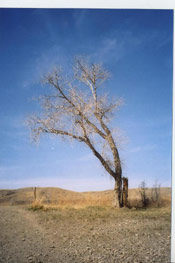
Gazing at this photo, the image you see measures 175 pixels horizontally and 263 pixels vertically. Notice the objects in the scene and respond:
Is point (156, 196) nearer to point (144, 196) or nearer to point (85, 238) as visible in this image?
point (144, 196)

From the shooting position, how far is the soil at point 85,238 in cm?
307

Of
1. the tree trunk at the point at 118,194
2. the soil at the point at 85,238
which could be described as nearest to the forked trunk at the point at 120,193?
the tree trunk at the point at 118,194

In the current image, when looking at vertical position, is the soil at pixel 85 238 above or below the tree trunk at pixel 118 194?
below

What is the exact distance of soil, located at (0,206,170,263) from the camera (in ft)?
10.1

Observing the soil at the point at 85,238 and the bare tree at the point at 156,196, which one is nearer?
the soil at the point at 85,238

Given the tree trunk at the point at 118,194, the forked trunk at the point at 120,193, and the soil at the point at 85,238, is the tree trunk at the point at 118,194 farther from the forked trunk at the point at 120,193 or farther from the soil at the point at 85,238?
the soil at the point at 85,238

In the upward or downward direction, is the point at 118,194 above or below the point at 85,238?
above

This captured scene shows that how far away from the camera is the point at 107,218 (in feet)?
Answer: 16.4

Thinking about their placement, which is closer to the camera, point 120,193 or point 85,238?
point 85,238

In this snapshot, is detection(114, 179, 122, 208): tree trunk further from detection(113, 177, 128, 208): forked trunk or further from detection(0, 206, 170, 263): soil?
detection(0, 206, 170, 263): soil

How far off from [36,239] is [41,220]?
118cm

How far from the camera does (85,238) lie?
374 centimetres

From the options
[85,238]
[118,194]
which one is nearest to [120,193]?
[118,194]
